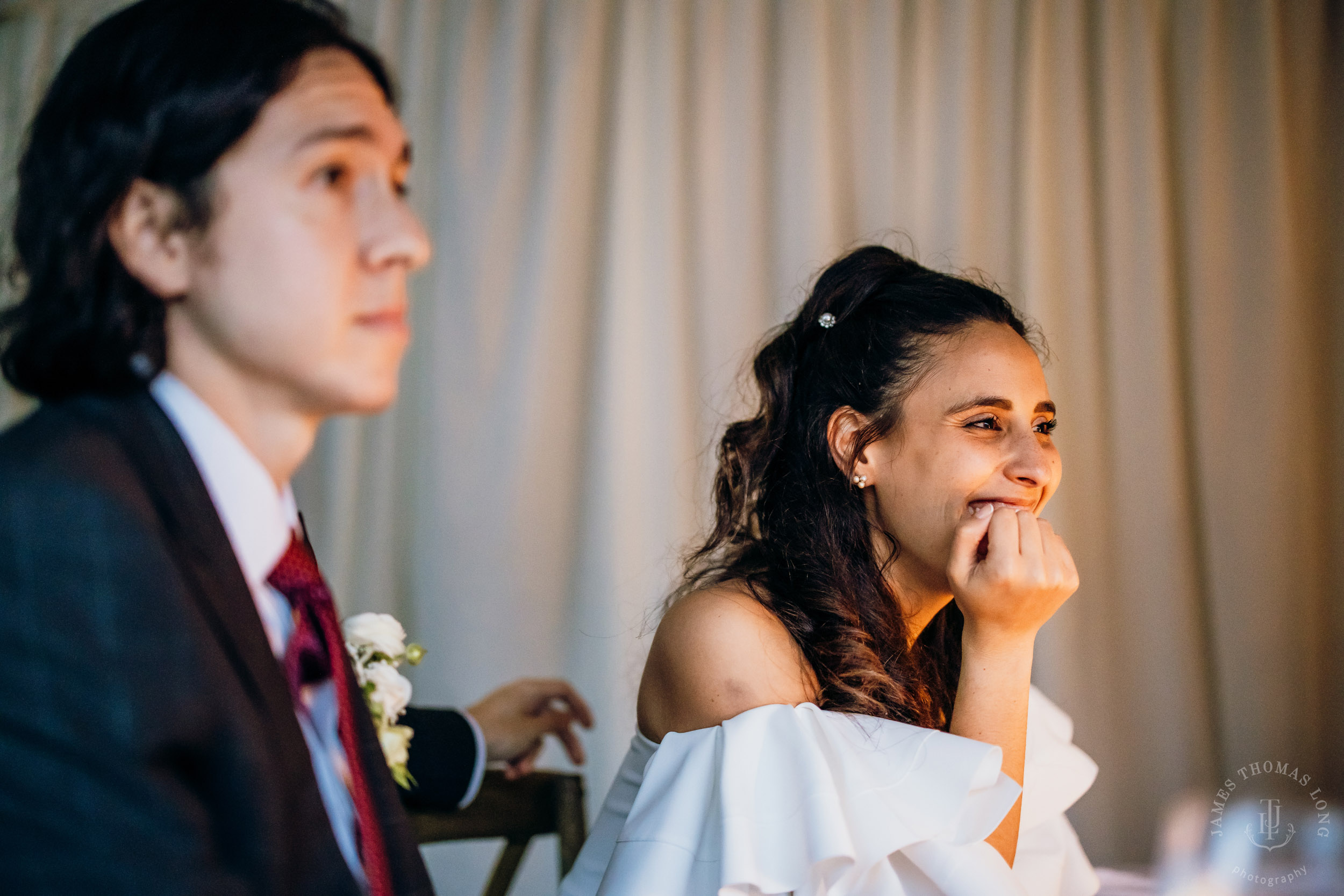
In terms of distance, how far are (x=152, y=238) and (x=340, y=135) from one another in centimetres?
14

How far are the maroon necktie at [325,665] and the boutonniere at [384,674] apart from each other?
21 cm

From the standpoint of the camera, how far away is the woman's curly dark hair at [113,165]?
67 centimetres

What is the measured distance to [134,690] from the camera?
0.53m

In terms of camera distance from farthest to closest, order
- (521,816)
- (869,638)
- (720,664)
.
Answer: (521,816) < (869,638) < (720,664)

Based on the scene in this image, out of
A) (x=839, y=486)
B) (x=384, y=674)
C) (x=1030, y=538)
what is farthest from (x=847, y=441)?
(x=384, y=674)

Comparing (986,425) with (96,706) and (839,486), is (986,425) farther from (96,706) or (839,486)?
(96,706)

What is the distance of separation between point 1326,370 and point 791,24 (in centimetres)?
154

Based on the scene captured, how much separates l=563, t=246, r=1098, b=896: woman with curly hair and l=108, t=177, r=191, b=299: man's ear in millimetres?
717

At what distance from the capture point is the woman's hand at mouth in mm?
1254

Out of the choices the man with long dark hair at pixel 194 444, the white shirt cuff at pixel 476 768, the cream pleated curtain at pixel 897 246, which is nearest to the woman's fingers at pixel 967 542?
the white shirt cuff at pixel 476 768

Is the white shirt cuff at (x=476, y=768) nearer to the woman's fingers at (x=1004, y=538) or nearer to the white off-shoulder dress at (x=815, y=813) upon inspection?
the white off-shoulder dress at (x=815, y=813)

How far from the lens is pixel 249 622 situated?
0.63 m

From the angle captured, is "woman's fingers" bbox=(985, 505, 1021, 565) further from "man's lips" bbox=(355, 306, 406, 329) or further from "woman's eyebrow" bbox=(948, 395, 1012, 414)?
"man's lips" bbox=(355, 306, 406, 329)

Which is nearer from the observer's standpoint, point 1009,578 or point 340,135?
point 340,135
